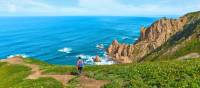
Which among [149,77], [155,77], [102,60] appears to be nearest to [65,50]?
Result: [102,60]

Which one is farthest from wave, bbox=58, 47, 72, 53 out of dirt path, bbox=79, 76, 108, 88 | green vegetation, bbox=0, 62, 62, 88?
dirt path, bbox=79, 76, 108, 88

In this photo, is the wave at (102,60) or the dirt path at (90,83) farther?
the wave at (102,60)

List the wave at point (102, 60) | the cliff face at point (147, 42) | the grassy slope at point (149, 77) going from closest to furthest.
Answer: the grassy slope at point (149, 77), the wave at point (102, 60), the cliff face at point (147, 42)

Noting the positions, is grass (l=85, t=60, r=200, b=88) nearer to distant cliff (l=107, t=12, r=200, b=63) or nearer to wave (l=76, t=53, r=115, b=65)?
distant cliff (l=107, t=12, r=200, b=63)

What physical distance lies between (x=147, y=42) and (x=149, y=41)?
11.8 ft

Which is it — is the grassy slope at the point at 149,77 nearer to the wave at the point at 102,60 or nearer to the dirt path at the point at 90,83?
the dirt path at the point at 90,83

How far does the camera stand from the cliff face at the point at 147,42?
155m

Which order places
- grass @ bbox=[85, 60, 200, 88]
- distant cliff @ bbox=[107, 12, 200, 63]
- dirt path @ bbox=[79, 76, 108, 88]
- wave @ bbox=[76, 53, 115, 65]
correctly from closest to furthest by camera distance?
grass @ bbox=[85, 60, 200, 88] < dirt path @ bbox=[79, 76, 108, 88] < wave @ bbox=[76, 53, 115, 65] < distant cliff @ bbox=[107, 12, 200, 63]

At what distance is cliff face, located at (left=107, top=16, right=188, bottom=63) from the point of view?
155m

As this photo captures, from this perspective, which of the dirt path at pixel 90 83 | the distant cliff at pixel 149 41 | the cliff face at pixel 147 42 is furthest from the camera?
the cliff face at pixel 147 42

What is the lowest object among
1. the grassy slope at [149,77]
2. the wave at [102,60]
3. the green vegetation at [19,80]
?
the wave at [102,60]

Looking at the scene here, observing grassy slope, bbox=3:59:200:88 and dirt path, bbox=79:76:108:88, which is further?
dirt path, bbox=79:76:108:88

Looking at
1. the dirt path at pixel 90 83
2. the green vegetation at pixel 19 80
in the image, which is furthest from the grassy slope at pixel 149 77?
the dirt path at pixel 90 83

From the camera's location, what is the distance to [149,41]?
567 feet
